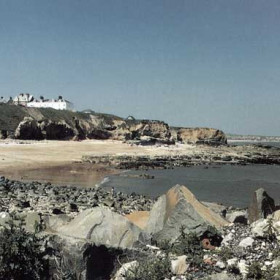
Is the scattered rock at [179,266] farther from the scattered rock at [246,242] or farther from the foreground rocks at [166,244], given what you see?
the scattered rock at [246,242]

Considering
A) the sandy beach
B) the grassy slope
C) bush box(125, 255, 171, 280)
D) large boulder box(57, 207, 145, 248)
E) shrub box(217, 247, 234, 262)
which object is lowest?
the sandy beach

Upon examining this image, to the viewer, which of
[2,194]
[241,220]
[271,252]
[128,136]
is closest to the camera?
[271,252]

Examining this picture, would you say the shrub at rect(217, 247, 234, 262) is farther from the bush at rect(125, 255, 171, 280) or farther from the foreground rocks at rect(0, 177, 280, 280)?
the bush at rect(125, 255, 171, 280)

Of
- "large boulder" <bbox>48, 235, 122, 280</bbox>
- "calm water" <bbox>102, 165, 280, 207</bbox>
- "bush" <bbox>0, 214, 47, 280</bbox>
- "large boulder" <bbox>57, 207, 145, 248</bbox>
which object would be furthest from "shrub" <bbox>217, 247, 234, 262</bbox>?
"calm water" <bbox>102, 165, 280, 207</bbox>

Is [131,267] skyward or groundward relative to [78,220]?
groundward

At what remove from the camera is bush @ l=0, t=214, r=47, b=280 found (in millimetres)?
6840

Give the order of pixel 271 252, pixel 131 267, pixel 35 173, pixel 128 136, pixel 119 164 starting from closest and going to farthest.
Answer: pixel 131 267 → pixel 271 252 → pixel 35 173 → pixel 119 164 → pixel 128 136

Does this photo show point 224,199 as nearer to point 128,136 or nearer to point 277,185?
point 277,185

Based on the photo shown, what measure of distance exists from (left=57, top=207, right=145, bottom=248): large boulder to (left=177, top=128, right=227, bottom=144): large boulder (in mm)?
118995

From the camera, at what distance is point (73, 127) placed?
8962 centimetres

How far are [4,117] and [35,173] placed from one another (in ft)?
168

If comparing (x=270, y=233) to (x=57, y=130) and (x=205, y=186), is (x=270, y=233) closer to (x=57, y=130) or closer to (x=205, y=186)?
(x=205, y=186)

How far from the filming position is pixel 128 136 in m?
100

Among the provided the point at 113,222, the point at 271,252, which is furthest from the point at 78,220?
the point at 271,252
